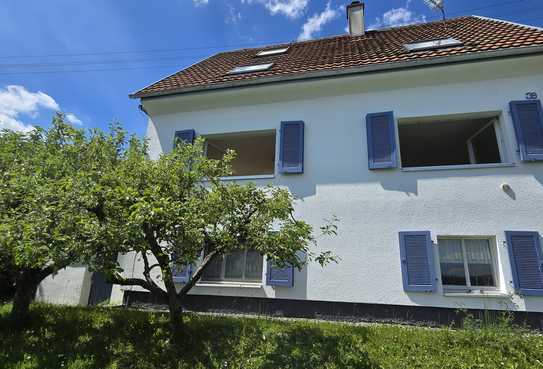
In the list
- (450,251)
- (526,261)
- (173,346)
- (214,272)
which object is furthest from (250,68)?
(526,261)

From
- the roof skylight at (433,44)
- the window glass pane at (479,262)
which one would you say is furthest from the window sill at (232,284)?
the roof skylight at (433,44)

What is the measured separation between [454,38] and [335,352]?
30.0ft

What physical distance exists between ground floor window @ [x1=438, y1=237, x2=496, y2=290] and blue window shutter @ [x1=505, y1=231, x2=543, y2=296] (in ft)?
1.33

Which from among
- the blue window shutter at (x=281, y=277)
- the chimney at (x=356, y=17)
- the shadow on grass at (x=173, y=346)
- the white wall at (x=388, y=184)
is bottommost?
the shadow on grass at (x=173, y=346)

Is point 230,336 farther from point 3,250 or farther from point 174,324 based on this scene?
point 3,250

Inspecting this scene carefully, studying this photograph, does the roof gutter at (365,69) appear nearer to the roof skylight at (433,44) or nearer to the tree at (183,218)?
the roof skylight at (433,44)

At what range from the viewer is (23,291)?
19.1 ft

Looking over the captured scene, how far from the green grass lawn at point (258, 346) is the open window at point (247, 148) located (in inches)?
214

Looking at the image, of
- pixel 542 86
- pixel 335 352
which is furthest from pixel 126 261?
pixel 542 86

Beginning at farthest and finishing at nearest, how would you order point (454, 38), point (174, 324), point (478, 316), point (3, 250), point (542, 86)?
point (454, 38), point (542, 86), point (478, 316), point (174, 324), point (3, 250)

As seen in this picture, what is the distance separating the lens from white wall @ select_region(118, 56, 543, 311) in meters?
6.54

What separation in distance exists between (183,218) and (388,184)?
201 inches

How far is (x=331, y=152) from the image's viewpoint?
25.8 feet

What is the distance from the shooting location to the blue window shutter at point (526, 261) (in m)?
5.96
